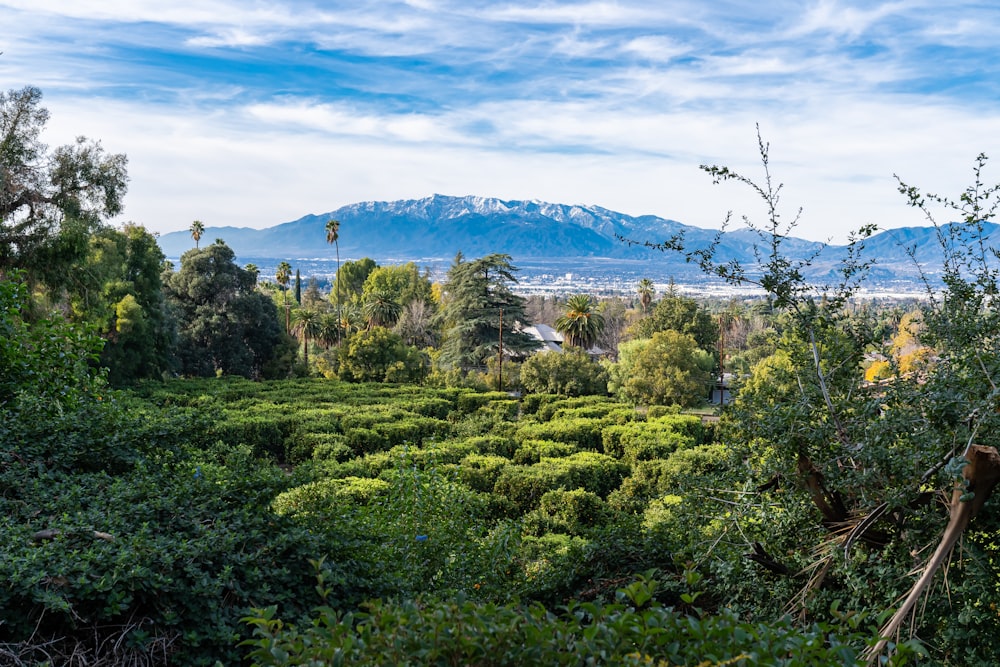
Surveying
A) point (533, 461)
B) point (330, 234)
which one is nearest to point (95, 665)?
point (533, 461)

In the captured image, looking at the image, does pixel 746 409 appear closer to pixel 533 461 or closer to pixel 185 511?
pixel 185 511

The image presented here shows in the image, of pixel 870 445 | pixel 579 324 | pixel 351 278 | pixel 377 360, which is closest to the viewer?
pixel 870 445

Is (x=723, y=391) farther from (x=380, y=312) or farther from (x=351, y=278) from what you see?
(x=351, y=278)

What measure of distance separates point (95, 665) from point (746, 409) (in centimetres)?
416

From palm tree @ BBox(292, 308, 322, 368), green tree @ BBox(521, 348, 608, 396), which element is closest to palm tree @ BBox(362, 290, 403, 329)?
palm tree @ BBox(292, 308, 322, 368)

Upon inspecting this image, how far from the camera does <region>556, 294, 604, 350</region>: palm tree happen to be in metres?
46.0

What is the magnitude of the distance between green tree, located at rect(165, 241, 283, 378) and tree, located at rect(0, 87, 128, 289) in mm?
16891

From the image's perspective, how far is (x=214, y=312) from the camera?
3738 centimetres

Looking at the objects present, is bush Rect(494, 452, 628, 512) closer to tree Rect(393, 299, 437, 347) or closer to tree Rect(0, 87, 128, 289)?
tree Rect(0, 87, 128, 289)

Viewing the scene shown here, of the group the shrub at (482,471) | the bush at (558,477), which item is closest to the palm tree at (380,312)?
the bush at (558,477)

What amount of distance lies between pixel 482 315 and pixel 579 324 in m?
8.21

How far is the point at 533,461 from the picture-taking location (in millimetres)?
19125

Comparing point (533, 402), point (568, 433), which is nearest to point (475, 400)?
point (533, 402)

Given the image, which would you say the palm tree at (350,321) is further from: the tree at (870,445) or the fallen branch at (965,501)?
the fallen branch at (965,501)
